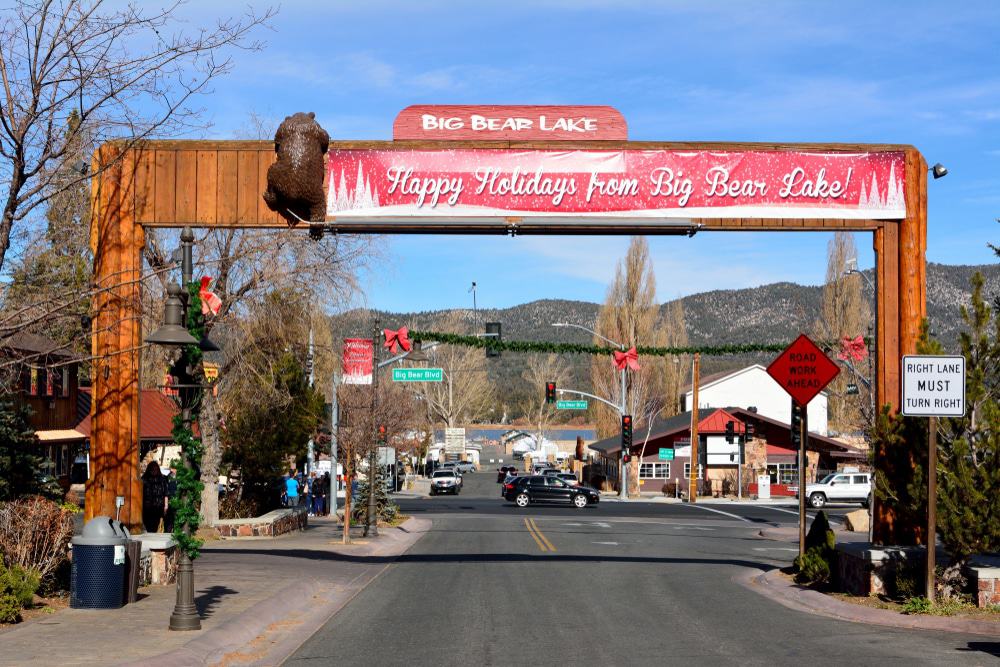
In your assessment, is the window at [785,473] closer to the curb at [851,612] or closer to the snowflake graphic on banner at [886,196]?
the curb at [851,612]

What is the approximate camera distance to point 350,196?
57.5 ft

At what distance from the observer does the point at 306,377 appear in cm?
3697

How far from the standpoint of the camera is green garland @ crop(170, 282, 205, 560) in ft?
43.6

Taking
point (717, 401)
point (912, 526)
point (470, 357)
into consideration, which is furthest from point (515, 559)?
point (470, 357)

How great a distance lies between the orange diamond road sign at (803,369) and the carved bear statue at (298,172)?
28.9 feet

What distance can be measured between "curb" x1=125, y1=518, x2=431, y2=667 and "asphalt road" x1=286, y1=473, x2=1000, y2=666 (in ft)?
0.99

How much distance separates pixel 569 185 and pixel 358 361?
17508 mm

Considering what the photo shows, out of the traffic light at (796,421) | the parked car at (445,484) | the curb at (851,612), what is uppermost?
the traffic light at (796,421)

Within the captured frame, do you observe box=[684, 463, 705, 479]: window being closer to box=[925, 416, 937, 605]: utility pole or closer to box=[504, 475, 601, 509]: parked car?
box=[504, 475, 601, 509]: parked car

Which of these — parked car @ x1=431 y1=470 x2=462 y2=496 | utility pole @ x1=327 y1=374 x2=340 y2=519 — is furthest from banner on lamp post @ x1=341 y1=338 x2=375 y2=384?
parked car @ x1=431 y1=470 x2=462 y2=496

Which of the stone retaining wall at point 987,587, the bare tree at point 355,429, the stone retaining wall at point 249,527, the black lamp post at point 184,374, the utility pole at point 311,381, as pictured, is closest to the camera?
the black lamp post at point 184,374

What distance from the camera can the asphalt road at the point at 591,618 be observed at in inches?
461

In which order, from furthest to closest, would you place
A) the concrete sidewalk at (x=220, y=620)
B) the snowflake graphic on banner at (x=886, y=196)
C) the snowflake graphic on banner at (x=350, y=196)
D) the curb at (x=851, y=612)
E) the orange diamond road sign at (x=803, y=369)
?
1. the orange diamond road sign at (x=803, y=369)
2. the snowflake graphic on banner at (x=886, y=196)
3. the snowflake graphic on banner at (x=350, y=196)
4. the curb at (x=851, y=612)
5. the concrete sidewalk at (x=220, y=620)

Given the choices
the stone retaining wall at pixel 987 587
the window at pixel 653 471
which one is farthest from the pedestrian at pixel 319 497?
the window at pixel 653 471
